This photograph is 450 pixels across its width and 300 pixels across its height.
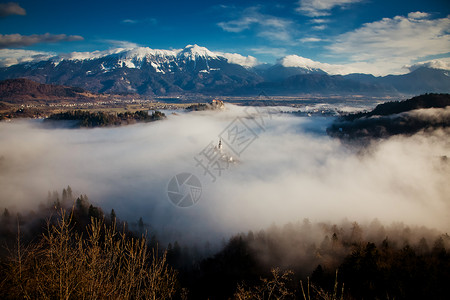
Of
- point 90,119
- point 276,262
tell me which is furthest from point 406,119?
point 90,119

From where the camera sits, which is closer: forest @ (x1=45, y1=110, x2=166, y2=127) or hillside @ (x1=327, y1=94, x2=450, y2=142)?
hillside @ (x1=327, y1=94, x2=450, y2=142)

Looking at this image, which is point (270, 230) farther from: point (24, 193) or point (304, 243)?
point (24, 193)

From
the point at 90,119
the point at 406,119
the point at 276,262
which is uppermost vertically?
the point at 406,119

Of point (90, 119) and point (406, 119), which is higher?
point (406, 119)

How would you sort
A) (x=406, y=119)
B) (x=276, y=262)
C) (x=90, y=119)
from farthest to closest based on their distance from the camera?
(x=90, y=119)
(x=406, y=119)
(x=276, y=262)

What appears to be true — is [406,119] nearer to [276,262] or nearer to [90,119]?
[276,262]

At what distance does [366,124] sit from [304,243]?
10999cm

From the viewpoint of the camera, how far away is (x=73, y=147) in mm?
165875

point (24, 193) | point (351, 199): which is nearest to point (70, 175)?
point (24, 193)

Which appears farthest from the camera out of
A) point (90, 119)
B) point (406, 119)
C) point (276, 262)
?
point (90, 119)

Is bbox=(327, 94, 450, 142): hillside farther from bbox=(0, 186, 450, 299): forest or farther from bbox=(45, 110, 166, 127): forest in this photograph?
bbox=(45, 110, 166, 127): forest

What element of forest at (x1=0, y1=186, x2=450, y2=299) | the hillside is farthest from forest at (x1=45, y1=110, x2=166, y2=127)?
the hillside

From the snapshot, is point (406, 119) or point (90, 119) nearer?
point (406, 119)

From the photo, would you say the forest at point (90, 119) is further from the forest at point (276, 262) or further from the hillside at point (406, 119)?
the hillside at point (406, 119)
